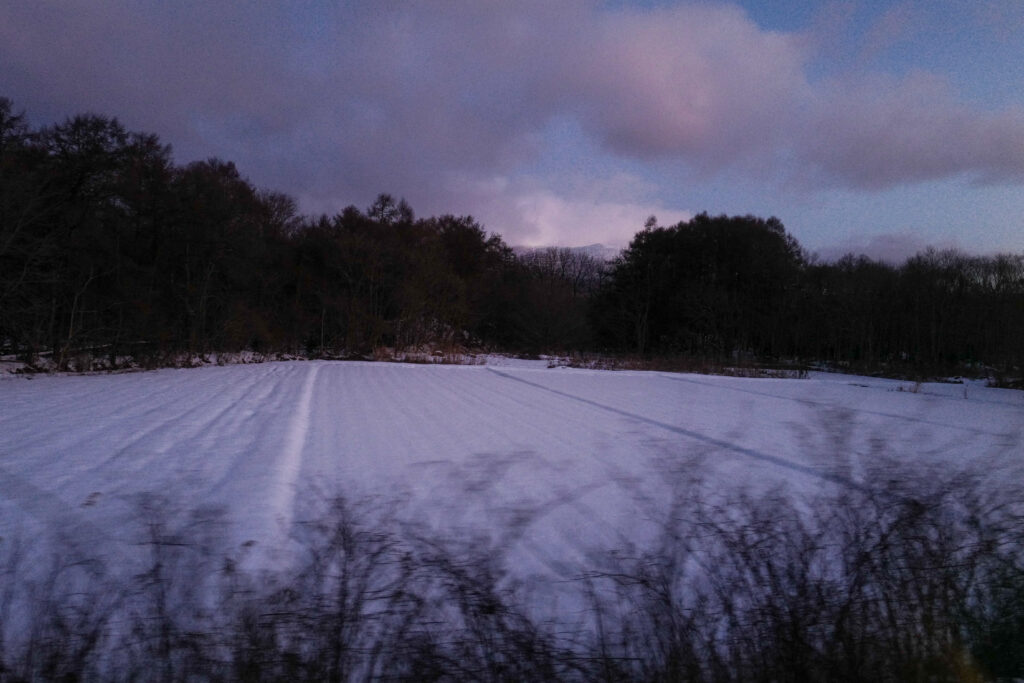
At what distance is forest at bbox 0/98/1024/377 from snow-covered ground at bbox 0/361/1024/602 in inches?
301

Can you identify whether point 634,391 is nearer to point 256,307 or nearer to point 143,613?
point 143,613

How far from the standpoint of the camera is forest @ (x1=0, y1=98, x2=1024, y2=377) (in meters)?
17.3

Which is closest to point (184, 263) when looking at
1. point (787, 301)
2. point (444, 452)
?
point (444, 452)

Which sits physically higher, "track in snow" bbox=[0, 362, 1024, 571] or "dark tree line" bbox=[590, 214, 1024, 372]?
"dark tree line" bbox=[590, 214, 1024, 372]

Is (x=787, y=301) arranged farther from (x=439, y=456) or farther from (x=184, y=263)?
(x=439, y=456)

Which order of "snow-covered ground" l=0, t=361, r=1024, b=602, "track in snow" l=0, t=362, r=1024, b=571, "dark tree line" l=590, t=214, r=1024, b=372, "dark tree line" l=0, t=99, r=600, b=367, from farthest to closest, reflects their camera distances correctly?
"dark tree line" l=590, t=214, r=1024, b=372 < "dark tree line" l=0, t=99, r=600, b=367 < "track in snow" l=0, t=362, r=1024, b=571 < "snow-covered ground" l=0, t=361, r=1024, b=602

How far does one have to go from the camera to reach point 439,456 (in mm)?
5703

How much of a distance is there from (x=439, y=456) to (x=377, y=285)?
2030 cm

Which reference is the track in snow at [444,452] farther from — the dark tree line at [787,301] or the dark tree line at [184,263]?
the dark tree line at [787,301]

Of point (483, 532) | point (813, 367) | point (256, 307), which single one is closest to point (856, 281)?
point (813, 367)

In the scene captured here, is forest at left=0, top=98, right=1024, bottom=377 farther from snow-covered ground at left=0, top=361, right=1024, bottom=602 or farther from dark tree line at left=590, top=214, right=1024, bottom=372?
snow-covered ground at left=0, top=361, right=1024, bottom=602

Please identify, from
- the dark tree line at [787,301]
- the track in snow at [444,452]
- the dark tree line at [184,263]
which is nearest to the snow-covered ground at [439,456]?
the track in snow at [444,452]

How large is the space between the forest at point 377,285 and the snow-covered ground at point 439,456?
7.64 metres

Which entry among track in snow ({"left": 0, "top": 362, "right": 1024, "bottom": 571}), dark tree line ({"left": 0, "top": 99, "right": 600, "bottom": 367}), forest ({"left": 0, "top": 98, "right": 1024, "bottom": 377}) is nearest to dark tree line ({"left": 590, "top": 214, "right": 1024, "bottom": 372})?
forest ({"left": 0, "top": 98, "right": 1024, "bottom": 377})
